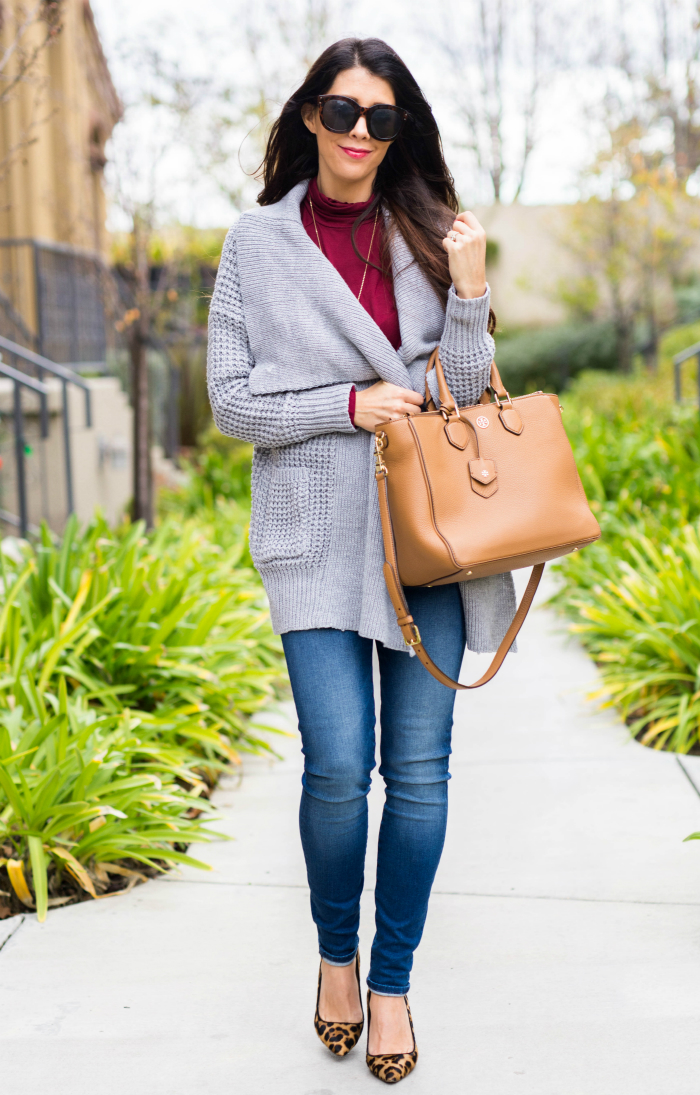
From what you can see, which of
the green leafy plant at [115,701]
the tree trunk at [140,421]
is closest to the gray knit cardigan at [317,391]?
the green leafy plant at [115,701]

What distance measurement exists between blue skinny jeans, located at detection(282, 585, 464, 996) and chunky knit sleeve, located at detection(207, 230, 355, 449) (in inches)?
14.5

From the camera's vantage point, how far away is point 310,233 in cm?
208

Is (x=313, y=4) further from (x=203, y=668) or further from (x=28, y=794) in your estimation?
(x=28, y=794)

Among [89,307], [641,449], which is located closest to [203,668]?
[641,449]

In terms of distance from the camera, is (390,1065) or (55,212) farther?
(55,212)

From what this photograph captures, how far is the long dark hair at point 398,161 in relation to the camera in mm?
2016

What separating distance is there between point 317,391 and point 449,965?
4.58 feet

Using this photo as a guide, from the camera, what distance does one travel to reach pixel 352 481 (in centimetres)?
199

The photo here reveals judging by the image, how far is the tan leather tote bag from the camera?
→ 6.01ft

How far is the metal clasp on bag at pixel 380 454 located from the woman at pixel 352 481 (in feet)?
0.23

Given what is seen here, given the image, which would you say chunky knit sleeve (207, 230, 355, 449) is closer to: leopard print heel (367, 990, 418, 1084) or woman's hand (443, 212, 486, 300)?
woman's hand (443, 212, 486, 300)

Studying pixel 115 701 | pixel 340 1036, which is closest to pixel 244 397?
pixel 340 1036

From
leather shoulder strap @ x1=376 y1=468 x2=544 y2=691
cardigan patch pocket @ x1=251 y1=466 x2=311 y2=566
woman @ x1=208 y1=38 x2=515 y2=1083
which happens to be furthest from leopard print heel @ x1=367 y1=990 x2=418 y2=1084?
cardigan patch pocket @ x1=251 y1=466 x2=311 y2=566

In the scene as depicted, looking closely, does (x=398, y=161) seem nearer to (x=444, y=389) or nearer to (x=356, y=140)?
(x=356, y=140)
